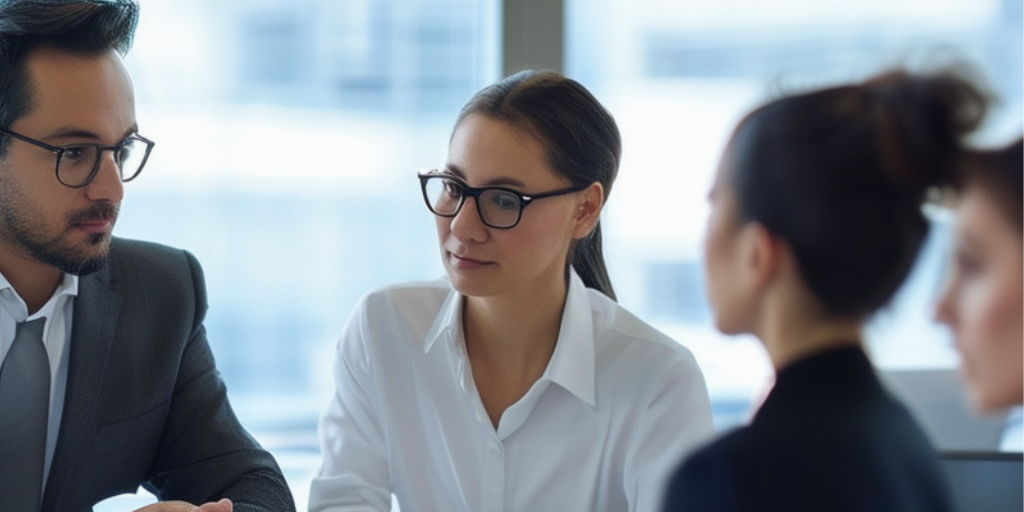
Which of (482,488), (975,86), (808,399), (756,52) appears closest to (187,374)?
(482,488)

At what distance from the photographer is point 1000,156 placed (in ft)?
2.14

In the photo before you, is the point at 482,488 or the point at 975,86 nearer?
the point at 975,86

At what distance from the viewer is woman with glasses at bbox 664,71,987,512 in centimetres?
67

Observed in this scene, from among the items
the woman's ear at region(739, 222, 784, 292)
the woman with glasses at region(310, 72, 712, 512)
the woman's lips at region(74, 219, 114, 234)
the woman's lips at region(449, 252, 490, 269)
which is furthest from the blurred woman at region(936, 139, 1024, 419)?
the woman's lips at region(74, 219, 114, 234)

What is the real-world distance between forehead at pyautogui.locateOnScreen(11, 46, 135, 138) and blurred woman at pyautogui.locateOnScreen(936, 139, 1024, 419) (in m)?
1.41

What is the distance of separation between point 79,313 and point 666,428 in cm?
99

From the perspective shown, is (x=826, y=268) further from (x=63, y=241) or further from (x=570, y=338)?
(x=63, y=241)

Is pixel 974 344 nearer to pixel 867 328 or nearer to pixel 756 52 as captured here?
pixel 867 328

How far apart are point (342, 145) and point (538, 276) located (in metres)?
1.38

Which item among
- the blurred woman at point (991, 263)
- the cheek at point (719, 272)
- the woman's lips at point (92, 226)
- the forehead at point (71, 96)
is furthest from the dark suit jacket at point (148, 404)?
the blurred woman at point (991, 263)

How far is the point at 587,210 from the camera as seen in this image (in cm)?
176

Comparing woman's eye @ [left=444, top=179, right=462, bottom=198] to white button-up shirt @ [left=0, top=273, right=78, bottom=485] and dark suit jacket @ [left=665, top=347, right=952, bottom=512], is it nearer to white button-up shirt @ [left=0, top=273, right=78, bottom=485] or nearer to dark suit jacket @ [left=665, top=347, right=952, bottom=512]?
white button-up shirt @ [left=0, top=273, right=78, bottom=485]

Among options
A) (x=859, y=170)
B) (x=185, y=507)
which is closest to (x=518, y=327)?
(x=185, y=507)

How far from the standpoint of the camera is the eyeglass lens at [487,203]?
1.64m
